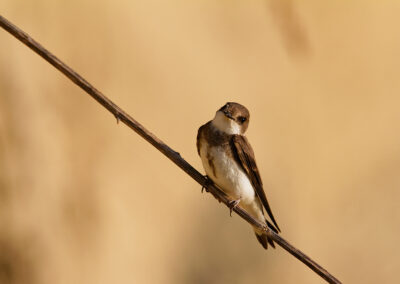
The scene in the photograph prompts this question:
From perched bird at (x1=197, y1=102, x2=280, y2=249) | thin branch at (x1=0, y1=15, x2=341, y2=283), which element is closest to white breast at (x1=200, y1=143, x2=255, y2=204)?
perched bird at (x1=197, y1=102, x2=280, y2=249)

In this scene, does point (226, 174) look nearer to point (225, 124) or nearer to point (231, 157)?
point (231, 157)

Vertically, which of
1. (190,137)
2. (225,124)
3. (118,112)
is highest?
(190,137)

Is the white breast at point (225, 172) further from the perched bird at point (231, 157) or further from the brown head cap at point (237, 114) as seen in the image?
the brown head cap at point (237, 114)

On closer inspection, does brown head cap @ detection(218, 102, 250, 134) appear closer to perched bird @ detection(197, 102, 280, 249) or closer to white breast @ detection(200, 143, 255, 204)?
perched bird @ detection(197, 102, 280, 249)

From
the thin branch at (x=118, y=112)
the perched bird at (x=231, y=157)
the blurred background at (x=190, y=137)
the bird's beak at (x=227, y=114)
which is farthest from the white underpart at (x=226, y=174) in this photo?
the blurred background at (x=190, y=137)

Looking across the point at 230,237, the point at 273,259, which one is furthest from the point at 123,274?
the point at 273,259

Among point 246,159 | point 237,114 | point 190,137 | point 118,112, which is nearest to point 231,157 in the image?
point 246,159

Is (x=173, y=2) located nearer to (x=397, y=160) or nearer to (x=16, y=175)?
(x=16, y=175)
